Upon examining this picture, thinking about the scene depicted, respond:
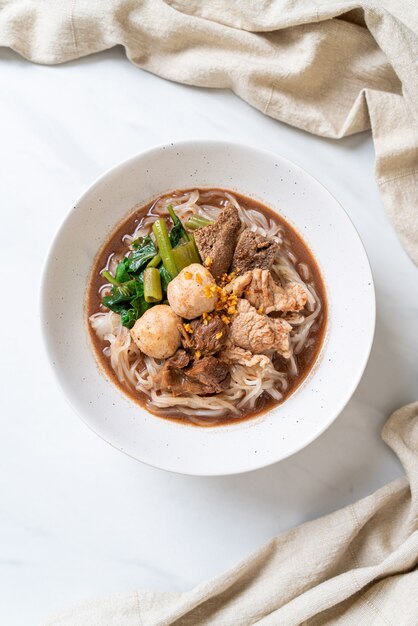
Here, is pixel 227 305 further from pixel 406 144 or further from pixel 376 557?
pixel 376 557

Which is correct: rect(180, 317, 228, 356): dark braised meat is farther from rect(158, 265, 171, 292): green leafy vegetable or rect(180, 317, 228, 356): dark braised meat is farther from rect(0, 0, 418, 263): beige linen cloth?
rect(0, 0, 418, 263): beige linen cloth

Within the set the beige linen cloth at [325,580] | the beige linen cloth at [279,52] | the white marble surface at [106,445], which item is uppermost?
the beige linen cloth at [279,52]

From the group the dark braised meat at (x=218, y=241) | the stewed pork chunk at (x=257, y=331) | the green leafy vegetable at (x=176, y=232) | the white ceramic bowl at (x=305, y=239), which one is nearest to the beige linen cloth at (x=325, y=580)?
the white ceramic bowl at (x=305, y=239)

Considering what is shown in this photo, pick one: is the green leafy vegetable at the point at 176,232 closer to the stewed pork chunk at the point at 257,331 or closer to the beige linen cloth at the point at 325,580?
the stewed pork chunk at the point at 257,331

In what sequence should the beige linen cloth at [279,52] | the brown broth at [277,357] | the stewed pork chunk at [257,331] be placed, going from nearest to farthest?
the stewed pork chunk at [257,331] → the brown broth at [277,357] → the beige linen cloth at [279,52]

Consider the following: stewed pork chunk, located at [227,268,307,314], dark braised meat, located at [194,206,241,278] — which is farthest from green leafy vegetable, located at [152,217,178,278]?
stewed pork chunk, located at [227,268,307,314]

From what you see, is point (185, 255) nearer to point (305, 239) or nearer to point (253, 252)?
point (253, 252)

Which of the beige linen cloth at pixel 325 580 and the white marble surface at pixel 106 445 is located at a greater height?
the white marble surface at pixel 106 445
